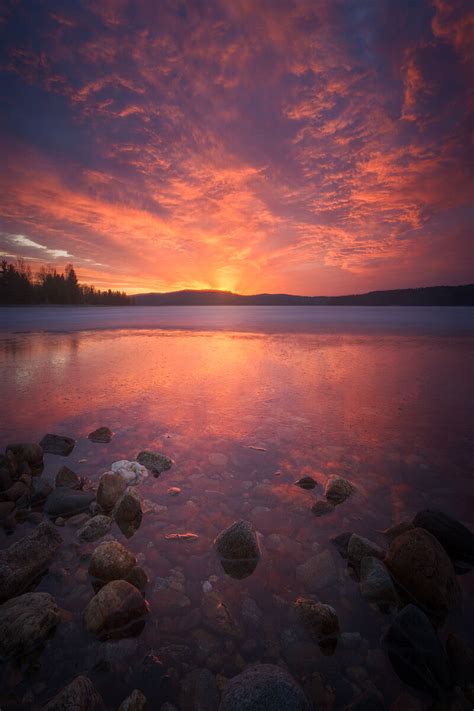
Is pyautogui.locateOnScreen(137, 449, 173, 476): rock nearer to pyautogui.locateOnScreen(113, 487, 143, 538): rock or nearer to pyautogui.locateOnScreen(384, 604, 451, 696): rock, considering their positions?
pyautogui.locateOnScreen(113, 487, 143, 538): rock

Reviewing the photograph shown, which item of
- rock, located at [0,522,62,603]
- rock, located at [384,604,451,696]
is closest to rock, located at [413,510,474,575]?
rock, located at [384,604,451,696]

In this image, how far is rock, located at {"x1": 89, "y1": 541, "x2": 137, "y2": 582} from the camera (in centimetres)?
345

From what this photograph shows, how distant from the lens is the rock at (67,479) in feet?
17.0

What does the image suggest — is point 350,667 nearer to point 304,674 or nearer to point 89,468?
point 304,674

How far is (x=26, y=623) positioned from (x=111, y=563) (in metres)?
0.85

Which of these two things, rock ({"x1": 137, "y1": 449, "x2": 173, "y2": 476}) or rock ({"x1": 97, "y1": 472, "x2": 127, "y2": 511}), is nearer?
rock ({"x1": 97, "y1": 472, "x2": 127, "y2": 511})

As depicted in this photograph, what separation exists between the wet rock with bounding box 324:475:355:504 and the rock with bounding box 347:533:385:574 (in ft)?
3.31

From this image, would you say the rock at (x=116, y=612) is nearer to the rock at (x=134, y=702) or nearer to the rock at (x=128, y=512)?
the rock at (x=134, y=702)

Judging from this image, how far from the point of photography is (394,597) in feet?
10.8

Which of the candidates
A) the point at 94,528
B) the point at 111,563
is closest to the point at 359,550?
the point at 111,563

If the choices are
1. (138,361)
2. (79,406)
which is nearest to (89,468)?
(79,406)

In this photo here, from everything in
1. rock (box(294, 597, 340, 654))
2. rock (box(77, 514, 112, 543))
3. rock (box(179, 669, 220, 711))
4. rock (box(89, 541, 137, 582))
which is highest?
rock (box(89, 541, 137, 582))

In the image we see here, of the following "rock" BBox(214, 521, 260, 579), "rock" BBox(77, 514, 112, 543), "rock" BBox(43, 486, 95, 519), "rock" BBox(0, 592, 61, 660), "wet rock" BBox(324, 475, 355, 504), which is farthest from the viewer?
"wet rock" BBox(324, 475, 355, 504)

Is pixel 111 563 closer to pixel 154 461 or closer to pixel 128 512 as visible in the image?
pixel 128 512
